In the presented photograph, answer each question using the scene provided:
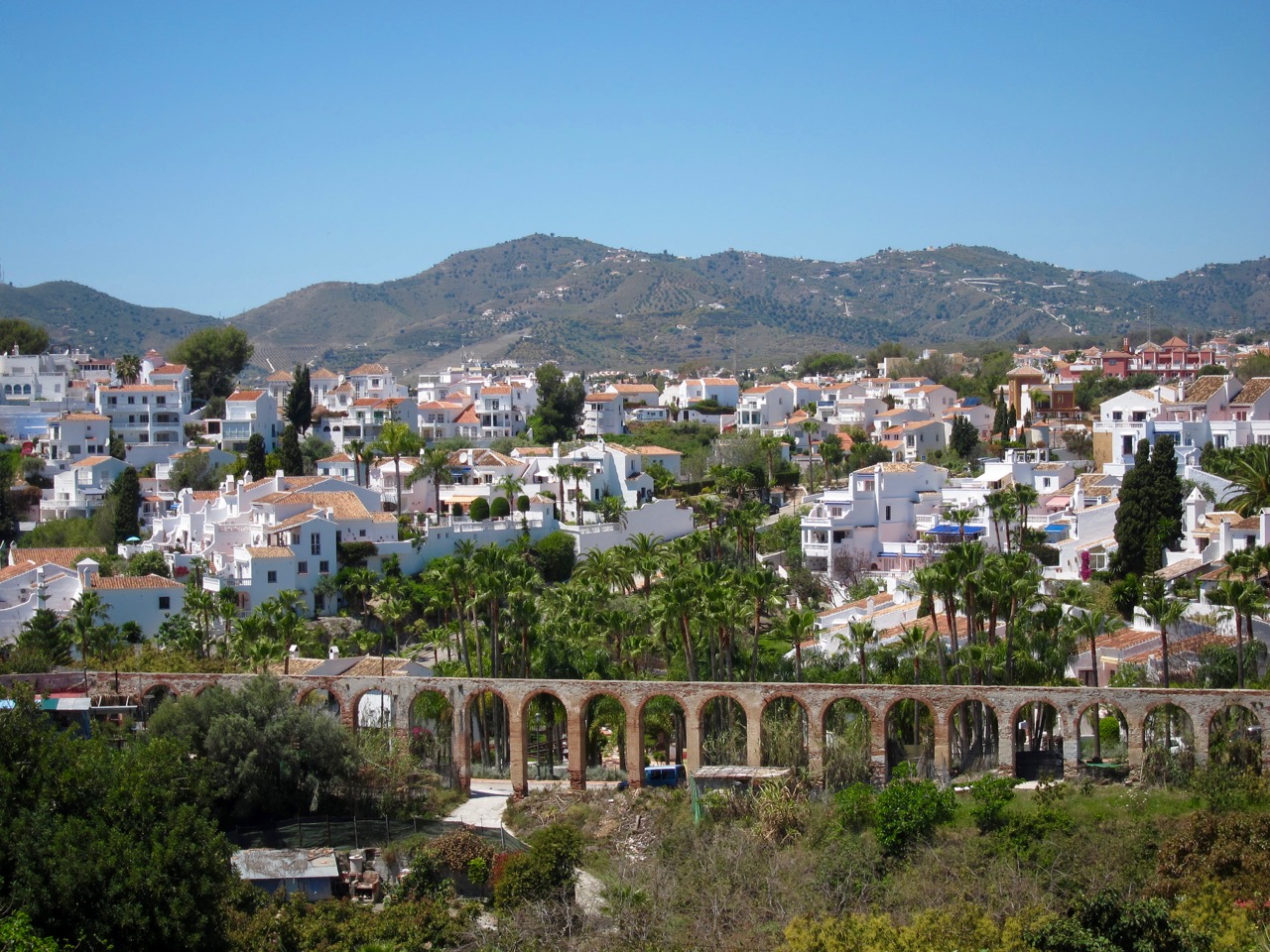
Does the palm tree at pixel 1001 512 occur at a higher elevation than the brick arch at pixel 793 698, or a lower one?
higher

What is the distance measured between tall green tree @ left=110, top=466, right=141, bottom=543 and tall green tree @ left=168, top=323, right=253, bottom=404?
24051 millimetres

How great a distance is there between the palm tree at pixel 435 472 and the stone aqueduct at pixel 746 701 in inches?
1217

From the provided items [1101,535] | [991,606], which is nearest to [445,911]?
[991,606]

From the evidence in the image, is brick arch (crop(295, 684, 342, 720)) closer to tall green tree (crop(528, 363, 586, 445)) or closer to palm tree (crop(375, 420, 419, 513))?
palm tree (crop(375, 420, 419, 513))

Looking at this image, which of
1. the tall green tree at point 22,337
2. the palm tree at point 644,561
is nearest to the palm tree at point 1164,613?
the palm tree at point 644,561

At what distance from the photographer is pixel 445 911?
3145cm

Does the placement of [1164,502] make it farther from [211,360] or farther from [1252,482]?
[211,360]

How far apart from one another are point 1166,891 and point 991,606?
11.5 meters

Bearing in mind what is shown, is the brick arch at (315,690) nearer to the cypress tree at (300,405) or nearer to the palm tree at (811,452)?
the palm tree at (811,452)

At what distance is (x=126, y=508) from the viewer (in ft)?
224

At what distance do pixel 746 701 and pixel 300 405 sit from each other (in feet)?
174

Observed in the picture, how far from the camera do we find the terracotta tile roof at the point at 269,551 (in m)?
57.8

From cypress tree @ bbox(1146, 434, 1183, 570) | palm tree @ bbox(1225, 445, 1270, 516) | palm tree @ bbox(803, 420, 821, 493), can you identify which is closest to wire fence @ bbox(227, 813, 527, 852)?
cypress tree @ bbox(1146, 434, 1183, 570)

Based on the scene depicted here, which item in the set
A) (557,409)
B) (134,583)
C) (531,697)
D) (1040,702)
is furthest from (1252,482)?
(557,409)
